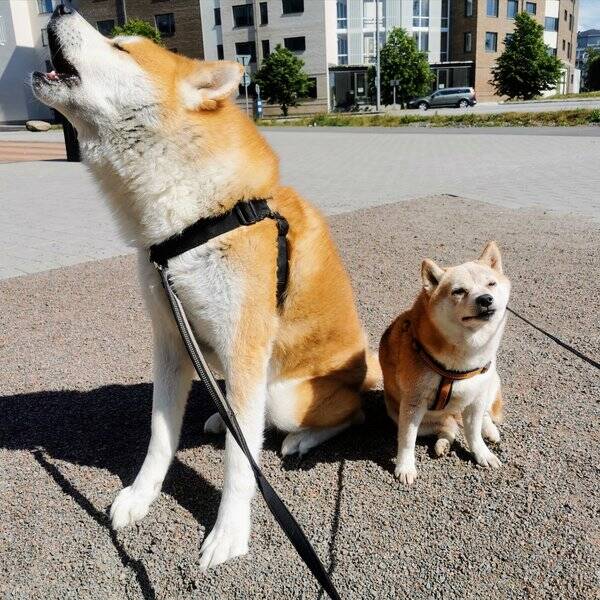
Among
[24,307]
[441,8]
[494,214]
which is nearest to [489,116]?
[494,214]

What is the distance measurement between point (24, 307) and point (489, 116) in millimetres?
26921

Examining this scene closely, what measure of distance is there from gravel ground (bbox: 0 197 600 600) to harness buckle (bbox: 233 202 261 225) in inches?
51.4

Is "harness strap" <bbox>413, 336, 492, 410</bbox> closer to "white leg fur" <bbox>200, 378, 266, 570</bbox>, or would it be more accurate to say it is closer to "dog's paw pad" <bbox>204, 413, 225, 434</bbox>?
"white leg fur" <bbox>200, 378, 266, 570</bbox>

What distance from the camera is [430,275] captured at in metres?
2.54

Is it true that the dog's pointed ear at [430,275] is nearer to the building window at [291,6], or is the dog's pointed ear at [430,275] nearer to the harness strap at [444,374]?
the harness strap at [444,374]

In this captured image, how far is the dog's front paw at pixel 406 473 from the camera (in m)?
2.73

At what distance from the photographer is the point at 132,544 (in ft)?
7.89

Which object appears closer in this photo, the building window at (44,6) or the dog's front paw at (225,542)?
the dog's front paw at (225,542)

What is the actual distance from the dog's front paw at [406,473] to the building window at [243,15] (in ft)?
190

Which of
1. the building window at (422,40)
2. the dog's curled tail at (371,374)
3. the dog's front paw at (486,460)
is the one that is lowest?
the dog's front paw at (486,460)

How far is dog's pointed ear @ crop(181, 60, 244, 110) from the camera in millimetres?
2258

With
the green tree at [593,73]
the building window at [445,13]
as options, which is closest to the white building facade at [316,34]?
the building window at [445,13]

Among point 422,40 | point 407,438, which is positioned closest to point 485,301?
point 407,438

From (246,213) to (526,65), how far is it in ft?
192
